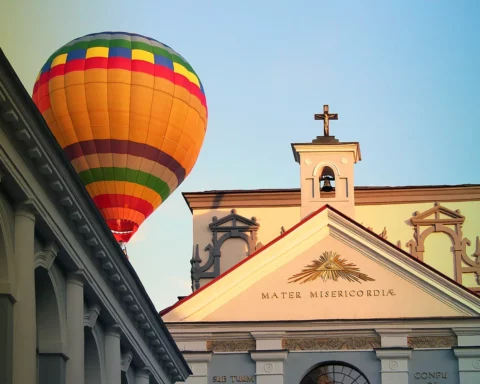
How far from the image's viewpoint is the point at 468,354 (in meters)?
43.1

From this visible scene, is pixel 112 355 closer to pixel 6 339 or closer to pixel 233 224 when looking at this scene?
pixel 6 339

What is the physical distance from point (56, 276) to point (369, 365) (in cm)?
1957

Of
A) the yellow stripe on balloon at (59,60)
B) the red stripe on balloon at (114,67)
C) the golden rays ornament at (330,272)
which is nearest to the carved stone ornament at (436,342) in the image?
the golden rays ornament at (330,272)

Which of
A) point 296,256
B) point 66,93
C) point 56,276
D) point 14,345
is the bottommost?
Answer: point 14,345

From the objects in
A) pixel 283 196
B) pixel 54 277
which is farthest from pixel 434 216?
pixel 54 277

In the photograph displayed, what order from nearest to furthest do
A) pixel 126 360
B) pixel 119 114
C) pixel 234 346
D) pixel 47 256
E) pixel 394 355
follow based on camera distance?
pixel 47 256
pixel 126 360
pixel 119 114
pixel 394 355
pixel 234 346

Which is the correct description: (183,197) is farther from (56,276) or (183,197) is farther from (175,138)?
(56,276)

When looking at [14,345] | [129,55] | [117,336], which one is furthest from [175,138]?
[14,345]

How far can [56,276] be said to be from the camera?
25.2 metres

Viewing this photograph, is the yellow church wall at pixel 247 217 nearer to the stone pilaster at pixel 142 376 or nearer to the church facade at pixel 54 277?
the stone pilaster at pixel 142 376

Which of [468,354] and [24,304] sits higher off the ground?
[468,354]

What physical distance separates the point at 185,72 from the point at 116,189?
362 cm

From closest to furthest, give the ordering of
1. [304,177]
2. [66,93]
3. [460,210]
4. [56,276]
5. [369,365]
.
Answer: [56,276]
[66,93]
[369,365]
[304,177]
[460,210]

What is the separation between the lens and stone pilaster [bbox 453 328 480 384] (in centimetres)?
4291
